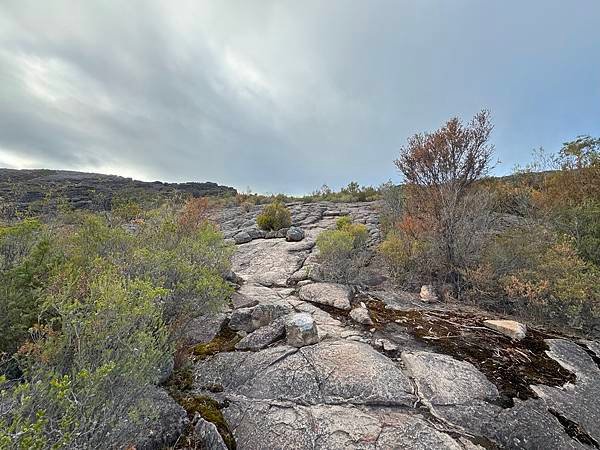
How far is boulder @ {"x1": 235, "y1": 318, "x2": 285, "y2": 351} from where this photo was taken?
13.7ft

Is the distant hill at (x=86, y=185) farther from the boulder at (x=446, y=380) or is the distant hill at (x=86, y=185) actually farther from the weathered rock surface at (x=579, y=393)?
the weathered rock surface at (x=579, y=393)

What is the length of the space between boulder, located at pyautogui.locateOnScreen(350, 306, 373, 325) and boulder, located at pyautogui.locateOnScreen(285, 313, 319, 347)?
105 centimetres

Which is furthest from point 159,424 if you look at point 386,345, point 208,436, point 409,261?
point 409,261

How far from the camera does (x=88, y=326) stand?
2.44 m

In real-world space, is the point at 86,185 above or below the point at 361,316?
above

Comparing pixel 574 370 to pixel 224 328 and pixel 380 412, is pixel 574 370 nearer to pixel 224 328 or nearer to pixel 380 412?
pixel 380 412

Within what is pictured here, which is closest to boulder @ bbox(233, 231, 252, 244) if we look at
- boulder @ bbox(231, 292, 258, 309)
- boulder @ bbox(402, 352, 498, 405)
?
boulder @ bbox(231, 292, 258, 309)

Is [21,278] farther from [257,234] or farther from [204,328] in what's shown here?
[257,234]

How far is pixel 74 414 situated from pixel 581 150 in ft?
43.4

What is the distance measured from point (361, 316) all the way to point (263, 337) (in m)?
1.71

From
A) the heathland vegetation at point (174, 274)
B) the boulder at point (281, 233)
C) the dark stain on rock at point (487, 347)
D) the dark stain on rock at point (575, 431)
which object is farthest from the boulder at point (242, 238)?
the dark stain on rock at point (575, 431)

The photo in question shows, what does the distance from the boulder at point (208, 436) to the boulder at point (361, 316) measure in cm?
289

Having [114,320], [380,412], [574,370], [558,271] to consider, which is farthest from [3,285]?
[558,271]

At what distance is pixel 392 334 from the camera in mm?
4719
